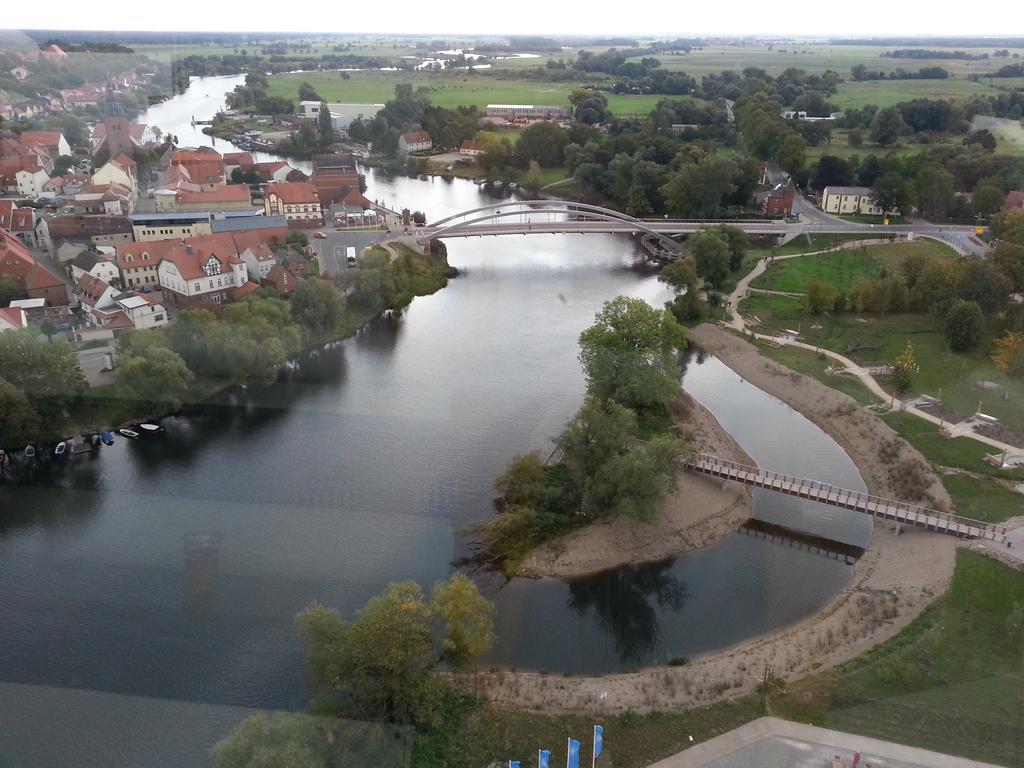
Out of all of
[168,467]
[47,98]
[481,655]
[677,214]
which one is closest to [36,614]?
[168,467]

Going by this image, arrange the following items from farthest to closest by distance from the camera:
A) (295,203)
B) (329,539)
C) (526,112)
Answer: (526,112) < (295,203) < (329,539)

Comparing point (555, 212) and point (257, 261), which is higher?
point (555, 212)

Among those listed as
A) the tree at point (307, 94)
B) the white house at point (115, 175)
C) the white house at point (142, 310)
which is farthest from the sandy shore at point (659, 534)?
the tree at point (307, 94)

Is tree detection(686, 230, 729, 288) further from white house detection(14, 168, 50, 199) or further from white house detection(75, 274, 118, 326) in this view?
white house detection(14, 168, 50, 199)

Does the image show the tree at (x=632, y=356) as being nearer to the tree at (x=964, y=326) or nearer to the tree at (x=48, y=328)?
the tree at (x=964, y=326)

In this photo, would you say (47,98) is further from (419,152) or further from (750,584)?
(750,584)

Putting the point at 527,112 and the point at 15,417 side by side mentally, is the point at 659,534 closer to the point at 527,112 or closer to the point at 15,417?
the point at 15,417

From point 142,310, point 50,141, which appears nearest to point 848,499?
point 142,310
